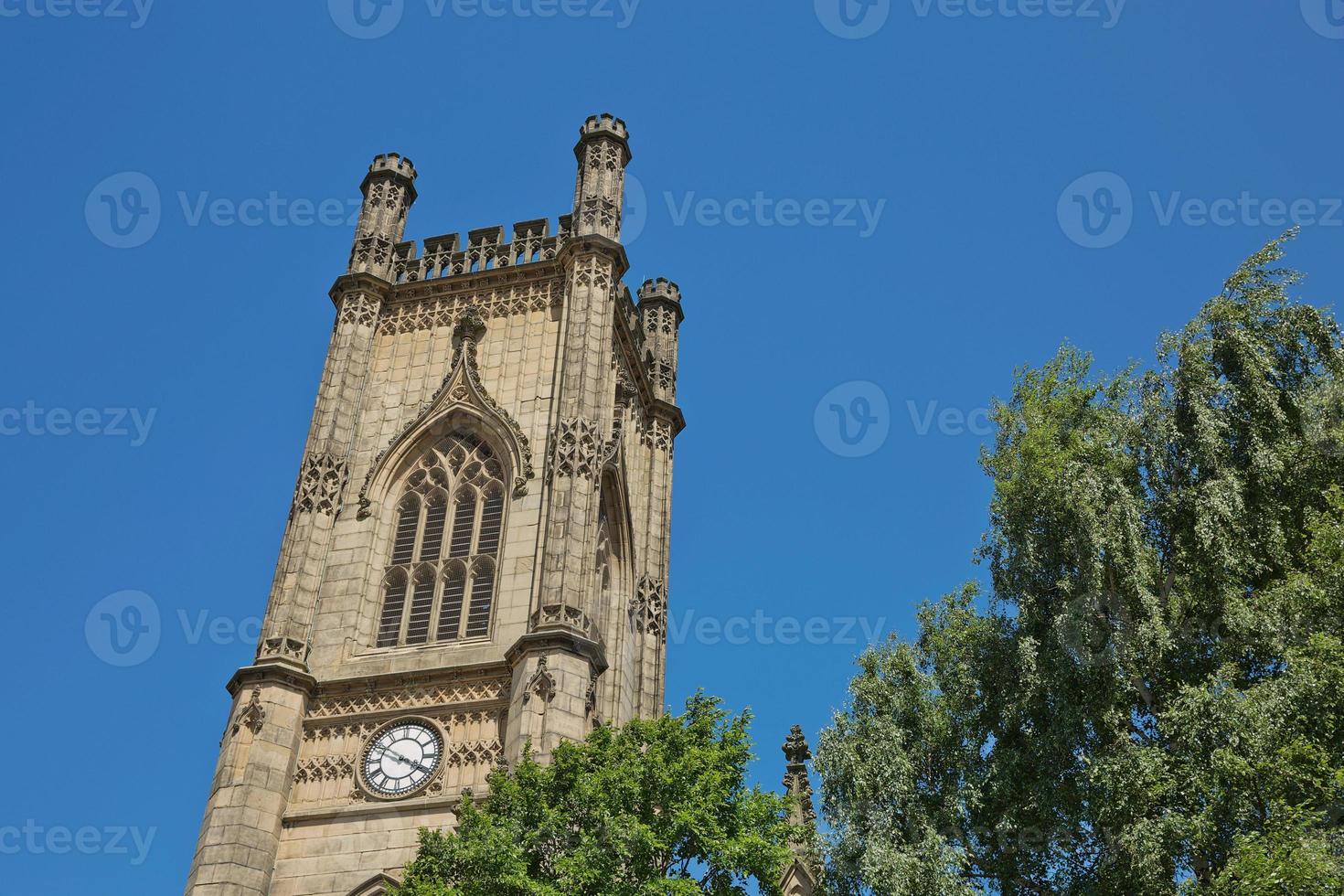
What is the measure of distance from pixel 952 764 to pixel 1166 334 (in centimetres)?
875

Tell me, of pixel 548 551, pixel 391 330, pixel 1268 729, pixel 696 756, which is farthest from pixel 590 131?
pixel 1268 729

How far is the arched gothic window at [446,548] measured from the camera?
35500mm

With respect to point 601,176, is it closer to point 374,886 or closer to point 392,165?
point 392,165

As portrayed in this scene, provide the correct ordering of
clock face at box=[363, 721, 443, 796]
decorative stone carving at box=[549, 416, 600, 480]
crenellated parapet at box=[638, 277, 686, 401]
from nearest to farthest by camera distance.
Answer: clock face at box=[363, 721, 443, 796] → decorative stone carving at box=[549, 416, 600, 480] → crenellated parapet at box=[638, 277, 686, 401]

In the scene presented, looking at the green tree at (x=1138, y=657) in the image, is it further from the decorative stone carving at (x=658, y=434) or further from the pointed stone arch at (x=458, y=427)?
the decorative stone carving at (x=658, y=434)

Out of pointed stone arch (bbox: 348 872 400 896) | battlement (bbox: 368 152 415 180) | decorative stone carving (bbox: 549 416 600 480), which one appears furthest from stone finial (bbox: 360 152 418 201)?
pointed stone arch (bbox: 348 872 400 896)

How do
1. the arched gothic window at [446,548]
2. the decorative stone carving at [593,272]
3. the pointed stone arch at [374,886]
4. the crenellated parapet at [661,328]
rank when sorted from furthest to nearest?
the crenellated parapet at [661,328]
the decorative stone carving at [593,272]
the arched gothic window at [446,548]
the pointed stone arch at [374,886]

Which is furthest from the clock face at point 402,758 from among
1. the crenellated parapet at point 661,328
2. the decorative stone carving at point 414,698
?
the crenellated parapet at point 661,328

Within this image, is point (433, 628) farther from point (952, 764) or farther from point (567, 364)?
point (952, 764)

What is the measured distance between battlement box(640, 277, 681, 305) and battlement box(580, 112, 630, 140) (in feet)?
19.9

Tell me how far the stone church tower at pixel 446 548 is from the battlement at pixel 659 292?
312 centimetres

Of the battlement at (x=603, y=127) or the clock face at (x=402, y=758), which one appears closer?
the clock face at (x=402, y=758)

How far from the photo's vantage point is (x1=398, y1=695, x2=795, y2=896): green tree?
A: 80.1ft

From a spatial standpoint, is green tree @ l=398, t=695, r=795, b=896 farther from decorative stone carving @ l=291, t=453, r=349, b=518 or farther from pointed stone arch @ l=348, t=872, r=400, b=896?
decorative stone carving @ l=291, t=453, r=349, b=518
